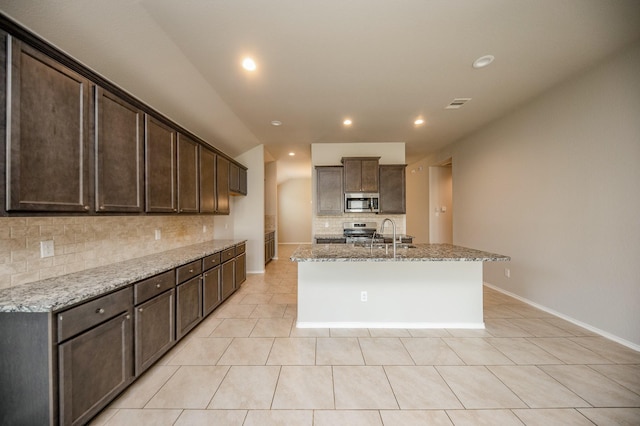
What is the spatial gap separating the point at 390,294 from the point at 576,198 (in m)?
Answer: 2.44

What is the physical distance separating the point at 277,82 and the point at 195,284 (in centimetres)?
249

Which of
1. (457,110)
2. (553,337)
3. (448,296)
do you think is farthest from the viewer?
(457,110)

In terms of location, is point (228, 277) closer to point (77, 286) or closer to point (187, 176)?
point (187, 176)

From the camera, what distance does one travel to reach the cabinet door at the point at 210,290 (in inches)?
115

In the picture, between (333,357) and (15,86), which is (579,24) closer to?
(333,357)

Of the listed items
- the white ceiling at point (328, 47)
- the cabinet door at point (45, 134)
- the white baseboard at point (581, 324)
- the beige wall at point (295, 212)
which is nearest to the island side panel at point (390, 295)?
the white baseboard at point (581, 324)

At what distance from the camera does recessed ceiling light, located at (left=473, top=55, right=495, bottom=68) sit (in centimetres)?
241

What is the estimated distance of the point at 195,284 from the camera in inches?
108

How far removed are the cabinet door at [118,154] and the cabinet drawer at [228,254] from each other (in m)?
1.47

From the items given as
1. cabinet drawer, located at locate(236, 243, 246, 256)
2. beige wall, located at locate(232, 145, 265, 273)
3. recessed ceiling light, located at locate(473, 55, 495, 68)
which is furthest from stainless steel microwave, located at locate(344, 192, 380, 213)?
recessed ceiling light, located at locate(473, 55, 495, 68)

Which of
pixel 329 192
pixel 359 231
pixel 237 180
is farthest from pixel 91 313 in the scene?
pixel 359 231

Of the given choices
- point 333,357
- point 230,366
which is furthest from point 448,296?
point 230,366

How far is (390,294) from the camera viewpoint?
2.84 meters

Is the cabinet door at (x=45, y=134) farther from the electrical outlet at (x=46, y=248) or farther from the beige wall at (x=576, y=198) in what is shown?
the beige wall at (x=576, y=198)
